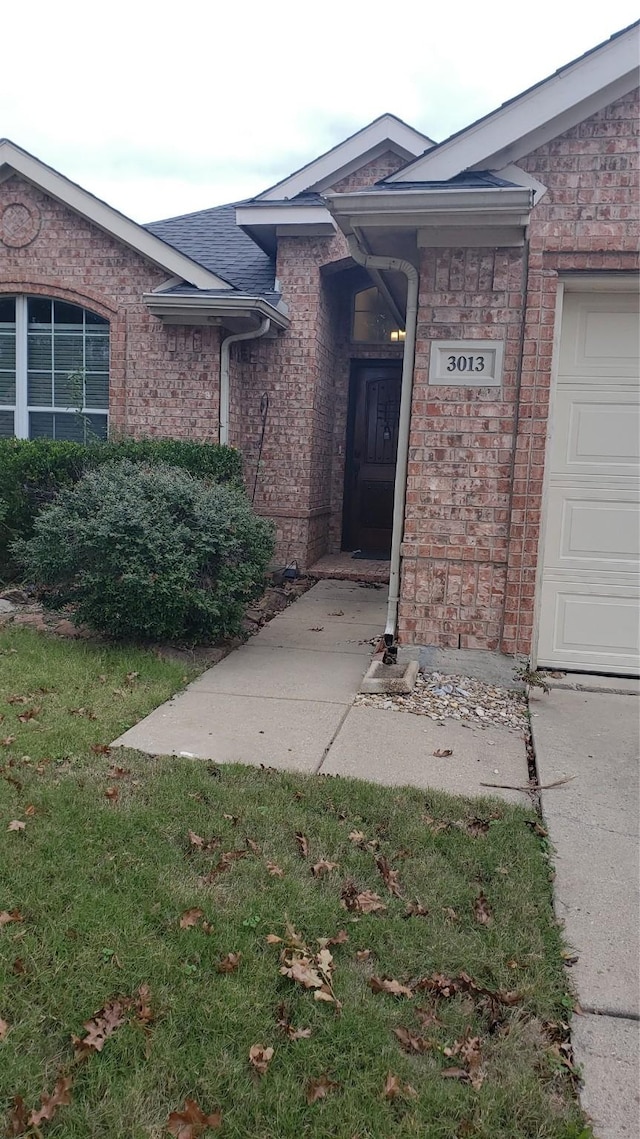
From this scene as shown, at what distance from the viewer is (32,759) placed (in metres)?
4.11

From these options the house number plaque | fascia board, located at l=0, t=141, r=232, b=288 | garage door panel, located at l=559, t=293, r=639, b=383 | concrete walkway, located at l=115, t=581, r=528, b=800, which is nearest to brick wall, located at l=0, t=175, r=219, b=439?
fascia board, located at l=0, t=141, r=232, b=288

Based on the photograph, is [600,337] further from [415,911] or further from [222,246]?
[222,246]

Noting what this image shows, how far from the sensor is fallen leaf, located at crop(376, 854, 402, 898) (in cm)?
306

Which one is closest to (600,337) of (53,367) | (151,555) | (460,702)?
(460,702)

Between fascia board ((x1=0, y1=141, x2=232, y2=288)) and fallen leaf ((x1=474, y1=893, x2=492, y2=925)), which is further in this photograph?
fascia board ((x1=0, y1=141, x2=232, y2=288))

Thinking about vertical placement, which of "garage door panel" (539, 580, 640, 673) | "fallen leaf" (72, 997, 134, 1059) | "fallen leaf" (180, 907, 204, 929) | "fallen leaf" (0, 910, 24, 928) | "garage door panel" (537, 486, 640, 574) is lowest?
"fallen leaf" (72, 997, 134, 1059)

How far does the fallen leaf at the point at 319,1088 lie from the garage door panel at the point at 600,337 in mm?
4804

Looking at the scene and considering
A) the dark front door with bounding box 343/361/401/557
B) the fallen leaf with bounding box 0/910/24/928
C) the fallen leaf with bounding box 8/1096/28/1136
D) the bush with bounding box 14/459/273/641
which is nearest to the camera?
the fallen leaf with bounding box 8/1096/28/1136

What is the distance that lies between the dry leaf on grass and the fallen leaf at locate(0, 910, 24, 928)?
1.09m

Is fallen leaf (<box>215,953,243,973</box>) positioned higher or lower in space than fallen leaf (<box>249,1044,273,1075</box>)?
higher

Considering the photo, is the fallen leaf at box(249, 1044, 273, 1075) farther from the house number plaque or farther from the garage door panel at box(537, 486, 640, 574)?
the house number plaque

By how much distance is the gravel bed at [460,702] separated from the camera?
5090 mm

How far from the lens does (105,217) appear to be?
31.4 feet

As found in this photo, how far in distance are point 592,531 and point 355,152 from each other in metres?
6.75
